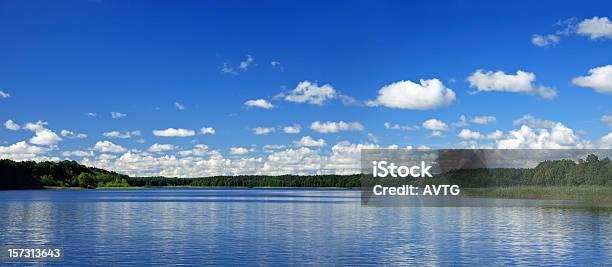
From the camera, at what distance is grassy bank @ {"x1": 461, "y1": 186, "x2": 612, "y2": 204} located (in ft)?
373

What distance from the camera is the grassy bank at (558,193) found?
114 m

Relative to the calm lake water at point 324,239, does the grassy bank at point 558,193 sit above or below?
above

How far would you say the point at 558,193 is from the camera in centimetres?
12062

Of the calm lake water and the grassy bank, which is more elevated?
the grassy bank

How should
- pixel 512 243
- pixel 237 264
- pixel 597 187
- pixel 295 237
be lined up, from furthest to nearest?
pixel 597 187
pixel 295 237
pixel 512 243
pixel 237 264

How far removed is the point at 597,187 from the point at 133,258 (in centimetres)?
10236

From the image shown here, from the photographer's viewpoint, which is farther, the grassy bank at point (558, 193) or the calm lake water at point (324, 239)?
the grassy bank at point (558, 193)

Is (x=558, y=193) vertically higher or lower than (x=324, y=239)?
higher

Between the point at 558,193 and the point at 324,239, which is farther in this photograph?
the point at 558,193

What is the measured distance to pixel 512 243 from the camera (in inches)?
1965

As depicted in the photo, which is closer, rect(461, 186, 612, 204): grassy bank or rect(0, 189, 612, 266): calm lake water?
rect(0, 189, 612, 266): calm lake water

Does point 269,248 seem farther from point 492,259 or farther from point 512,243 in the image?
point 512,243

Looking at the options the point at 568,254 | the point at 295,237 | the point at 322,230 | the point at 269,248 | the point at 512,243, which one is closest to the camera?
the point at 568,254

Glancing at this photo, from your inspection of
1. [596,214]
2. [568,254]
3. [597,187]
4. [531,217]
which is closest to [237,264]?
[568,254]
